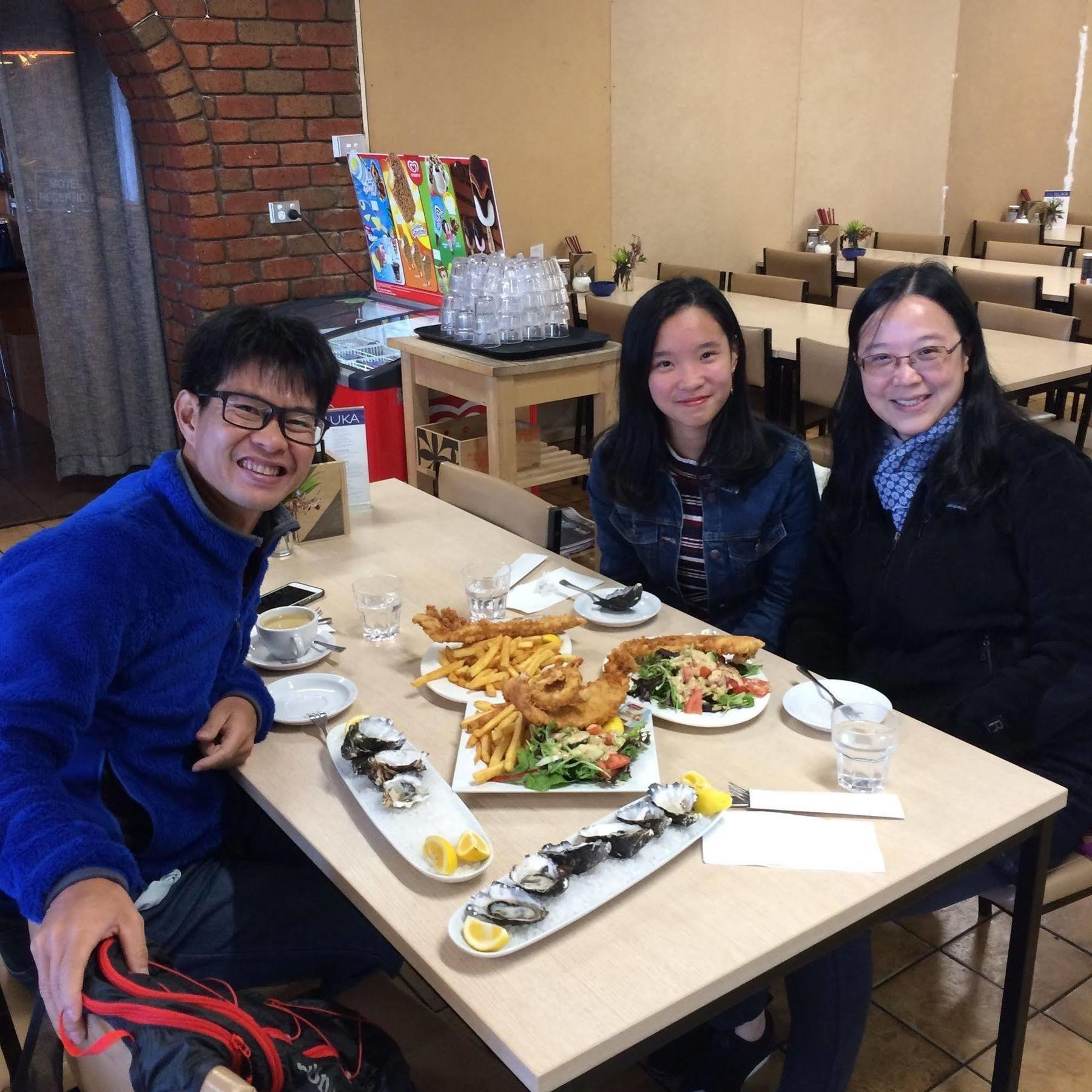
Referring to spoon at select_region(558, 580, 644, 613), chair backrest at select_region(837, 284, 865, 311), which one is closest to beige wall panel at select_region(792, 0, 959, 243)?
chair backrest at select_region(837, 284, 865, 311)

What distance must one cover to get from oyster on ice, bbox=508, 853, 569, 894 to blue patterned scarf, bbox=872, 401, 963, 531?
0.97 metres

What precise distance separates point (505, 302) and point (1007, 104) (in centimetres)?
577

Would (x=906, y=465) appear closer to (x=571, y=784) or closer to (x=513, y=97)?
(x=571, y=784)

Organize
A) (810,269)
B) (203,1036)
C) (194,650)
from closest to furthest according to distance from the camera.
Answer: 1. (203,1036)
2. (194,650)
3. (810,269)

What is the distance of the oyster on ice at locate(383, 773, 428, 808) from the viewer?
128 cm

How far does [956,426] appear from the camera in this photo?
1.75 meters

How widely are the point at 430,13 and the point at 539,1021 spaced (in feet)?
15.8

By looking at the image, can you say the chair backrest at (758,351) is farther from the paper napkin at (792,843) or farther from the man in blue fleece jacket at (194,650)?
the paper napkin at (792,843)

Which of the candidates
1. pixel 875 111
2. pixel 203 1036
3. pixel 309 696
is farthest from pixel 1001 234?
pixel 203 1036

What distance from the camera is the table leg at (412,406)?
382cm

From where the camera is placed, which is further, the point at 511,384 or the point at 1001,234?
the point at 1001,234

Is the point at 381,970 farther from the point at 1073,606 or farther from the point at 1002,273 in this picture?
the point at 1002,273

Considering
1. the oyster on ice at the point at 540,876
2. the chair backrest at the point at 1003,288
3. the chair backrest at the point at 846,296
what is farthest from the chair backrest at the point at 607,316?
the oyster on ice at the point at 540,876

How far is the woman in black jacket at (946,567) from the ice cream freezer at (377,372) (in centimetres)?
223
